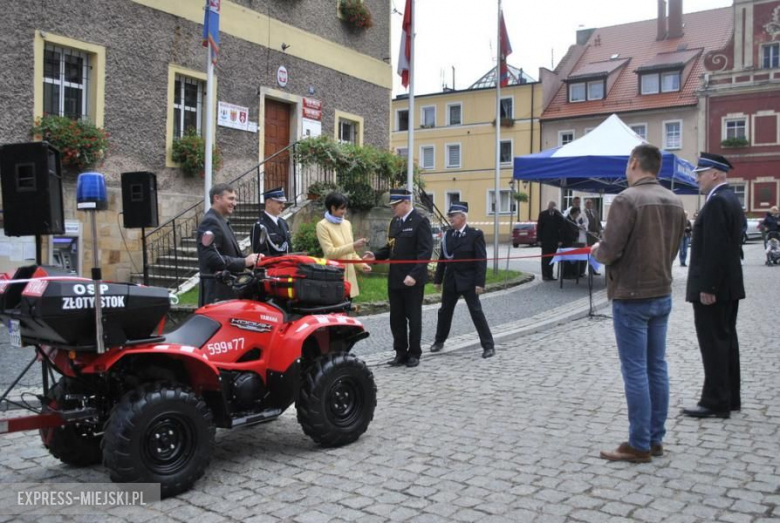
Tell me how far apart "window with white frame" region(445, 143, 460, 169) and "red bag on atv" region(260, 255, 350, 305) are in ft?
146

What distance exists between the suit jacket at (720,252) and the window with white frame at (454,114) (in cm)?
4382

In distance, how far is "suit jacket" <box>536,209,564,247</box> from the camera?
15914 mm

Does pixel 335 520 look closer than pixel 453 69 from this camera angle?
Yes

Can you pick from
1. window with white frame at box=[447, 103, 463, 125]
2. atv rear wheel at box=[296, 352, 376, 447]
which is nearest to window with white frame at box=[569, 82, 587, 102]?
window with white frame at box=[447, 103, 463, 125]

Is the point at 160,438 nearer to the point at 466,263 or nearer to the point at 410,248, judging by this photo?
the point at 410,248

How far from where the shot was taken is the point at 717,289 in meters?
5.59

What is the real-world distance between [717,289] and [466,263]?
11.2 feet

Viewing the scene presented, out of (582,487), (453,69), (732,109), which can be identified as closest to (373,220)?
(582,487)

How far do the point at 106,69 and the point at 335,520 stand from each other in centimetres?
1141

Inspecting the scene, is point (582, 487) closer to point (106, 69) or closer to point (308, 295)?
point (308, 295)

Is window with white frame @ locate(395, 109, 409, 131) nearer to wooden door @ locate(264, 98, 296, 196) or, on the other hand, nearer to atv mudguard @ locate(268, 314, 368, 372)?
wooden door @ locate(264, 98, 296, 196)

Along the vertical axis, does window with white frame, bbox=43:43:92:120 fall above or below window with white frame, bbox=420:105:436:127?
below

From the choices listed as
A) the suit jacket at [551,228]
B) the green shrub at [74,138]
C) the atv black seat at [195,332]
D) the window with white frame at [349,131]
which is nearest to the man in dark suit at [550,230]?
the suit jacket at [551,228]

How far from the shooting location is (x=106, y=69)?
12.9m
